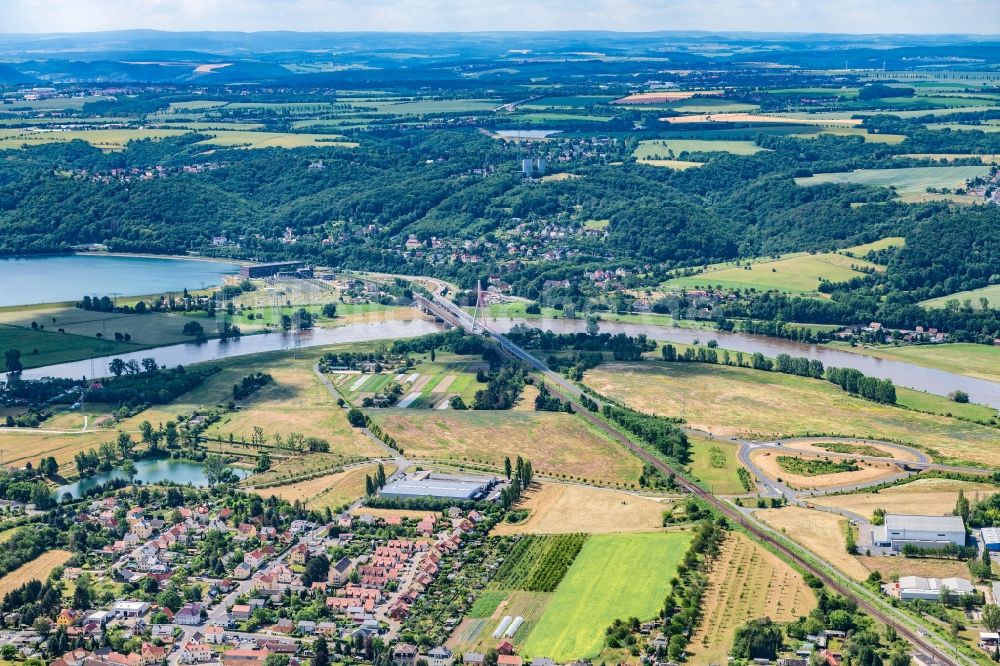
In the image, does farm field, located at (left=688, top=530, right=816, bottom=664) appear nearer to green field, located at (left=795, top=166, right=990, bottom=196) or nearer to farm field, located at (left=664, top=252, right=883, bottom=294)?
farm field, located at (left=664, top=252, right=883, bottom=294)

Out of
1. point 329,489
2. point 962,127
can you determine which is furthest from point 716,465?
point 962,127

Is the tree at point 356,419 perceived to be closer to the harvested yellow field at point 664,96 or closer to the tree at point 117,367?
the tree at point 117,367

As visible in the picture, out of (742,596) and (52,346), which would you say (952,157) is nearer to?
(52,346)

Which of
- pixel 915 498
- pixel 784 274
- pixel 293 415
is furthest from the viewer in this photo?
pixel 784 274

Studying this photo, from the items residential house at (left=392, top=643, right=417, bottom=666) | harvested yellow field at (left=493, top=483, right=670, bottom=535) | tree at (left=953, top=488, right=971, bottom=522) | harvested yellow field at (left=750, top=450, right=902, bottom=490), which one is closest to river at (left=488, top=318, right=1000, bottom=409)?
harvested yellow field at (left=750, top=450, right=902, bottom=490)

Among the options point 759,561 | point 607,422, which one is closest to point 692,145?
point 607,422

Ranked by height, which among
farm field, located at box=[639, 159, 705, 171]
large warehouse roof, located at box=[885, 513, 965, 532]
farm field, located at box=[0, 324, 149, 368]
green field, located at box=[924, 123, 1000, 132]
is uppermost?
green field, located at box=[924, 123, 1000, 132]

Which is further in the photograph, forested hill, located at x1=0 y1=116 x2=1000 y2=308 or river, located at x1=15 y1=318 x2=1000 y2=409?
forested hill, located at x1=0 y1=116 x2=1000 y2=308
